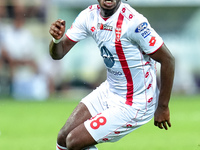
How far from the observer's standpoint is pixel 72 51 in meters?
20.1

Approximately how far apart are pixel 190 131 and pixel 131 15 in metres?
5.89

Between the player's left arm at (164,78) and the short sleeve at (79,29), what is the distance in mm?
960

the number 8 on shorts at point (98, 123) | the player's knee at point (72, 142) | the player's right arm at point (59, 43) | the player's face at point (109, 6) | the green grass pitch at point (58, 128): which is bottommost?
the green grass pitch at point (58, 128)

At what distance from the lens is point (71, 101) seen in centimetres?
1772

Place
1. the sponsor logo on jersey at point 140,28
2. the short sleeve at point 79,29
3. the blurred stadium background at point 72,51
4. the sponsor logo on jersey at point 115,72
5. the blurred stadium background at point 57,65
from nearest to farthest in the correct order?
1. the sponsor logo on jersey at point 140,28
2. the sponsor logo on jersey at point 115,72
3. the short sleeve at point 79,29
4. the blurred stadium background at point 57,65
5. the blurred stadium background at point 72,51

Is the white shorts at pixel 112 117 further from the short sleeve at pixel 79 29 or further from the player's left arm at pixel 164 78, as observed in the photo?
the short sleeve at pixel 79 29

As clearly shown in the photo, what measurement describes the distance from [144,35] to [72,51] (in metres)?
13.7

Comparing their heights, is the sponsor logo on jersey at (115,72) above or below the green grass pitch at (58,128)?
above

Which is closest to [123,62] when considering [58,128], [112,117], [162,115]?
[112,117]

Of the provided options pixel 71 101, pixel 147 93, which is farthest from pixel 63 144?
pixel 71 101

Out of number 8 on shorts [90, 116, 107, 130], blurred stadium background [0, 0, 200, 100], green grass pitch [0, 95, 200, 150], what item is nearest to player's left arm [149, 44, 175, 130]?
number 8 on shorts [90, 116, 107, 130]

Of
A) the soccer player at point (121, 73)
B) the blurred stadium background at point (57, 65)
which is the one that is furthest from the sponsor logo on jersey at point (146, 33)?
the blurred stadium background at point (57, 65)

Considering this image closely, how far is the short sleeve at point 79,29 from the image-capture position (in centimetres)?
700

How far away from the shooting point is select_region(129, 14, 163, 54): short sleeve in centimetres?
644
